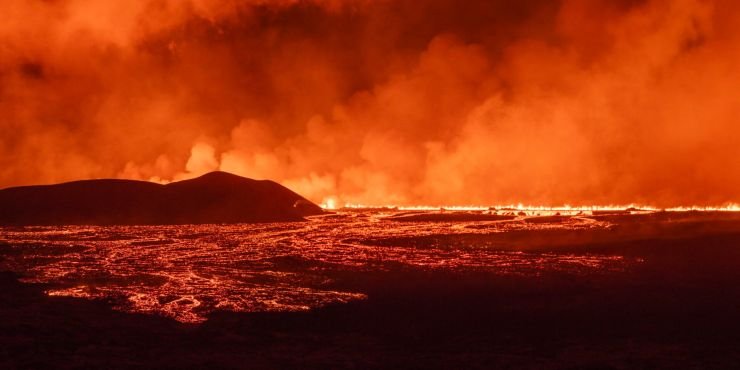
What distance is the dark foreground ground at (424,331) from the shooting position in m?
22.7

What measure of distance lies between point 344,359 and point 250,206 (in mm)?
116319

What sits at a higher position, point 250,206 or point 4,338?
point 250,206

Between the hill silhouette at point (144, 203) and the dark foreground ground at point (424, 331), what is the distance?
83990mm

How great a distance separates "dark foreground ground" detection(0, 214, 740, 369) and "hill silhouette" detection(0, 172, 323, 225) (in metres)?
84.0

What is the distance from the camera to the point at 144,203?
128000 millimetres

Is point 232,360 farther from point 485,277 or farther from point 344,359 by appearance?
point 485,277

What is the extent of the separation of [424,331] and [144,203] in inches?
4361

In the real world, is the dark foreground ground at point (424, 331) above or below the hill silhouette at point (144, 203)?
below

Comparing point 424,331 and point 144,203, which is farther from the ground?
point 144,203

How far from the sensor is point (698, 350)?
24.6 meters

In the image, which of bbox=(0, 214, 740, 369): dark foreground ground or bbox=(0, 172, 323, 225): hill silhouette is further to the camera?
bbox=(0, 172, 323, 225): hill silhouette

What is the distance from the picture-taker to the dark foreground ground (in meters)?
22.7

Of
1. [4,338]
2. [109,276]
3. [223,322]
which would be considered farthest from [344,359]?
[109,276]

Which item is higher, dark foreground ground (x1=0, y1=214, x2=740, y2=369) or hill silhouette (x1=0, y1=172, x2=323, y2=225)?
hill silhouette (x1=0, y1=172, x2=323, y2=225)
